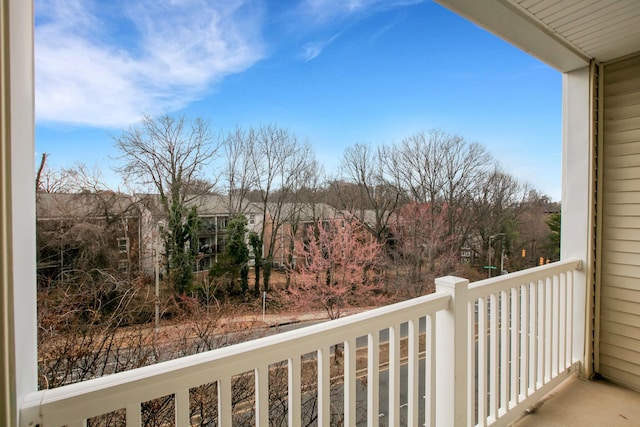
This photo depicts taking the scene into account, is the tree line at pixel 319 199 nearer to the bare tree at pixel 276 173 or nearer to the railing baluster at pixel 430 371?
the bare tree at pixel 276 173

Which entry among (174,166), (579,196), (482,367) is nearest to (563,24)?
(579,196)

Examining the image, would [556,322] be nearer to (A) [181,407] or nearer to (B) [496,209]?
(B) [496,209]

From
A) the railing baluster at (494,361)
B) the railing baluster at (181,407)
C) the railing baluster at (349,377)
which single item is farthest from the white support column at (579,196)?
the railing baluster at (181,407)

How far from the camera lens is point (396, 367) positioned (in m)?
1.19

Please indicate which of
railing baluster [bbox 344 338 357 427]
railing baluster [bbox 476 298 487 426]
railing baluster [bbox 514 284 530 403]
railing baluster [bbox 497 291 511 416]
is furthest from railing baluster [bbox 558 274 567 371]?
railing baluster [bbox 344 338 357 427]

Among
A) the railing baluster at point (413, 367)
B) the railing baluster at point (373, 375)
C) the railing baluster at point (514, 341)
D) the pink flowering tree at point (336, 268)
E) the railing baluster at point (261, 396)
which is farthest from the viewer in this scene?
the pink flowering tree at point (336, 268)

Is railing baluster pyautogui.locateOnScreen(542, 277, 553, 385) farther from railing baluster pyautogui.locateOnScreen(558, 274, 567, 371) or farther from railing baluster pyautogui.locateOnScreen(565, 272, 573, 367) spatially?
railing baluster pyautogui.locateOnScreen(565, 272, 573, 367)

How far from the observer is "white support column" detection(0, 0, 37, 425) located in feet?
1.85

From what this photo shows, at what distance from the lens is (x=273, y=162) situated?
4289mm

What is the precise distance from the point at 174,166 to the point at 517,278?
2921 millimetres

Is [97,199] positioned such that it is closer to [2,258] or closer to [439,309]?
[2,258]

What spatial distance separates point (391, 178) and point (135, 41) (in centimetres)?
331

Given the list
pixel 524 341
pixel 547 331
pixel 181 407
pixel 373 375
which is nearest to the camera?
pixel 181 407

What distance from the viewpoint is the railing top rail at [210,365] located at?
2.21 ft
